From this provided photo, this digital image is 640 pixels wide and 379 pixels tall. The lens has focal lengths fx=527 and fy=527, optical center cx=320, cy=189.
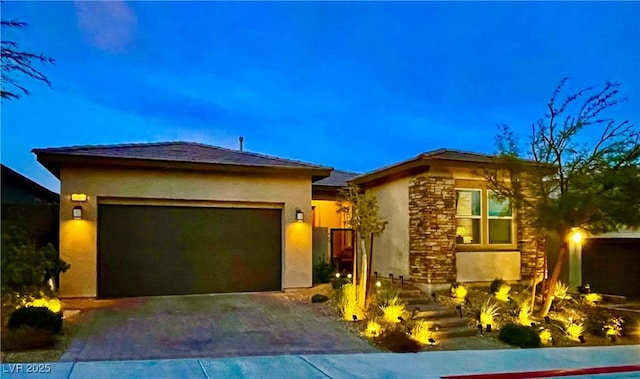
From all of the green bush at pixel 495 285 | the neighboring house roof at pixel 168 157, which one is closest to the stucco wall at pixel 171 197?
the neighboring house roof at pixel 168 157

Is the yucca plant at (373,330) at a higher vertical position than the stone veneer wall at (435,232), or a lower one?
lower

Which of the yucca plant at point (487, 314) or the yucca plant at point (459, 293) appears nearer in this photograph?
the yucca plant at point (487, 314)

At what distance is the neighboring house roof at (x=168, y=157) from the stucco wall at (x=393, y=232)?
1.92m

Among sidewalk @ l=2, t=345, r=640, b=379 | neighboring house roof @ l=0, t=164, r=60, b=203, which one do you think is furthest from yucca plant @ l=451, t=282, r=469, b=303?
neighboring house roof @ l=0, t=164, r=60, b=203

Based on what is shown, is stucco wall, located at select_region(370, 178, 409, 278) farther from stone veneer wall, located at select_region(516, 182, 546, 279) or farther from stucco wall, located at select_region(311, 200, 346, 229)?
stucco wall, located at select_region(311, 200, 346, 229)

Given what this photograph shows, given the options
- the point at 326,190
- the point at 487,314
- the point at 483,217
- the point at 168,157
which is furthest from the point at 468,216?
the point at 168,157

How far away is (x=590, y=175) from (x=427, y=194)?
3606 millimetres

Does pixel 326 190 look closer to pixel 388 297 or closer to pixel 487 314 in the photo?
pixel 388 297

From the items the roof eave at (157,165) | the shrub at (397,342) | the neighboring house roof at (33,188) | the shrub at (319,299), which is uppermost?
the roof eave at (157,165)

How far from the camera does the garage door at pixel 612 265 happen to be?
16344 mm

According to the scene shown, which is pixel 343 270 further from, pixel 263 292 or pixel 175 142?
pixel 175 142

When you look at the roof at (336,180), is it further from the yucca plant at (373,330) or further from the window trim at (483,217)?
the yucca plant at (373,330)

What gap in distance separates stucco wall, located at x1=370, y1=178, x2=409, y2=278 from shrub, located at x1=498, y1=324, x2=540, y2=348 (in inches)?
142

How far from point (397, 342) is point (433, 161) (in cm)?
496
